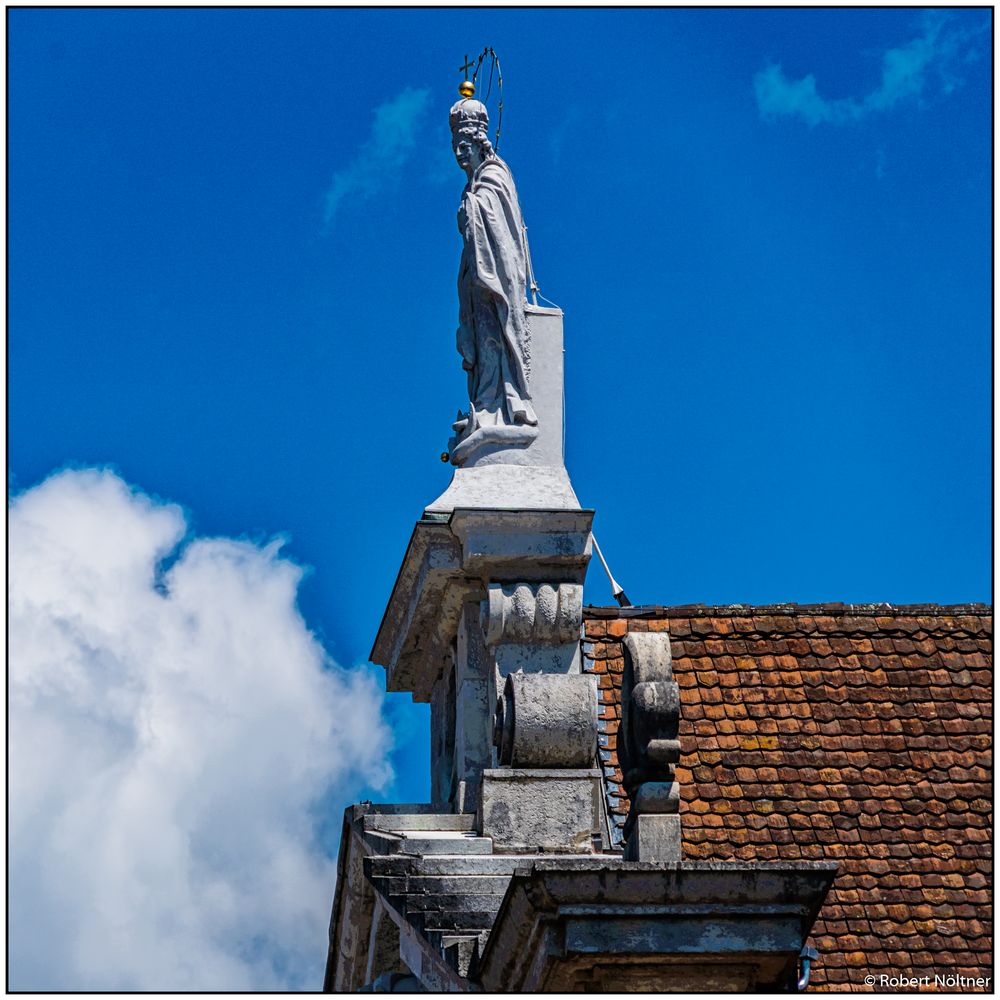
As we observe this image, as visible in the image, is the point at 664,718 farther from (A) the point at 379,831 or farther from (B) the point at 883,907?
(B) the point at 883,907

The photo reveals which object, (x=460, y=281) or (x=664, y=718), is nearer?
(x=664, y=718)

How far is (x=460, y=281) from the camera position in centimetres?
1347

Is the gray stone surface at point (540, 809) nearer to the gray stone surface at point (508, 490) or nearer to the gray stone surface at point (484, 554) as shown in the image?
the gray stone surface at point (484, 554)

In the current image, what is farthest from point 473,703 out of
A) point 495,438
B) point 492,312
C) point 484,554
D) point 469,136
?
point 469,136

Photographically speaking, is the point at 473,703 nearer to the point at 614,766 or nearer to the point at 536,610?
the point at 536,610

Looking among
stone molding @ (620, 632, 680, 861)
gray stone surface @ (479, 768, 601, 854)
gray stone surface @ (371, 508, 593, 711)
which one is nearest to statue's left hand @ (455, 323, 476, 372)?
gray stone surface @ (371, 508, 593, 711)

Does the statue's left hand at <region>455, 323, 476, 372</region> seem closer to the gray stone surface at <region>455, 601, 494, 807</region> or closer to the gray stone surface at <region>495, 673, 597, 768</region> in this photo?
the gray stone surface at <region>455, 601, 494, 807</region>

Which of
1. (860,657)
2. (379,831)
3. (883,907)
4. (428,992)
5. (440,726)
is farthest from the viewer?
(860,657)

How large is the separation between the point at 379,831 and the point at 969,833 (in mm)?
3894

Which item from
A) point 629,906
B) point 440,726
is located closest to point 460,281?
point 440,726

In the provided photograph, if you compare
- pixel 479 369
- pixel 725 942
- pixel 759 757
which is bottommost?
pixel 725 942

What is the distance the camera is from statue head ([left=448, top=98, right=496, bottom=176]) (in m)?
13.7

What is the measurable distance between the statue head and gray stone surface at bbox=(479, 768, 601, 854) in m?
4.13
